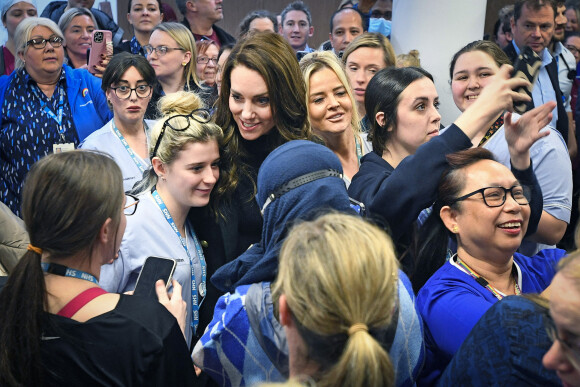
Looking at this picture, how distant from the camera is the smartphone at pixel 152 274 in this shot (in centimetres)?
204

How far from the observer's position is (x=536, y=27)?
451cm

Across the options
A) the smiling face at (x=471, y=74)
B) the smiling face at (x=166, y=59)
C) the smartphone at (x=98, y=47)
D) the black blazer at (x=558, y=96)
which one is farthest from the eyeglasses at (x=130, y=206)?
the black blazer at (x=558, y=96)

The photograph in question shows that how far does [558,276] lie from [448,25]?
3.62m

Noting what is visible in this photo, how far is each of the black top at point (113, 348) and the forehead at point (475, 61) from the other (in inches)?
88.9

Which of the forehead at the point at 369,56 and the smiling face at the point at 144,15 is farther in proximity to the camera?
the smiling face at the point at 144,15

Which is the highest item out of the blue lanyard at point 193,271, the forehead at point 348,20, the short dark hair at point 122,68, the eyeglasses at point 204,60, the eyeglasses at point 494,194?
the forehead at point 348,20

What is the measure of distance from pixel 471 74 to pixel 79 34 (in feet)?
9.93

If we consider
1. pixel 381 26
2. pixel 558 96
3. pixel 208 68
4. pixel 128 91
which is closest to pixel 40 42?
pixel 128 91

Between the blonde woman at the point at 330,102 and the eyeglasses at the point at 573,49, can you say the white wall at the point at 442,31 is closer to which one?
the eyeglasses at the point at 573,49

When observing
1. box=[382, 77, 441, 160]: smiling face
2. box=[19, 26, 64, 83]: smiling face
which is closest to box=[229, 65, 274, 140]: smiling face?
box=[382, 77, 441, 160]: smiling face

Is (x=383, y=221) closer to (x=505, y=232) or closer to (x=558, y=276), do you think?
(x=505, y=232)

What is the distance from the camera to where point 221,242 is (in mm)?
2420

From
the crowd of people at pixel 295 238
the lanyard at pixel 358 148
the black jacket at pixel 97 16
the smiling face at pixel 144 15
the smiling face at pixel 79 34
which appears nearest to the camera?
the crowd of people at pixel 295 238

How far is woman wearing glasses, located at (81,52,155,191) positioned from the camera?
3.46 m
